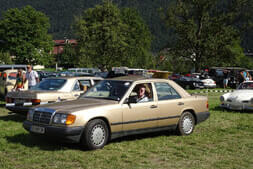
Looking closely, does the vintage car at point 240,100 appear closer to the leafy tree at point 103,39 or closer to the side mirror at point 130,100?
the side mirror at point 130,100

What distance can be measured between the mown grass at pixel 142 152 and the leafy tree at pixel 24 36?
154 feet

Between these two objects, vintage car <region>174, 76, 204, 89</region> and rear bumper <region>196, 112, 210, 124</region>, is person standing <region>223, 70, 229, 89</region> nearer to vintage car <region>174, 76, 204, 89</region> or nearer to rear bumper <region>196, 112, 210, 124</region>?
vintage car <region>174, 76, 204, 89</region>

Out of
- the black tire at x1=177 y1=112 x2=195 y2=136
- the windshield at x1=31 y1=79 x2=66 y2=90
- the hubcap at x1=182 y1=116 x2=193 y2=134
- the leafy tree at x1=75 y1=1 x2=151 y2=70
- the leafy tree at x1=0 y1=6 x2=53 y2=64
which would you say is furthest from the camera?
the leafy tree at x1=0 y1=6 x2=53 y2=64

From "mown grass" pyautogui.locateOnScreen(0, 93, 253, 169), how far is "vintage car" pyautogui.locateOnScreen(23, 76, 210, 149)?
32 centimetres

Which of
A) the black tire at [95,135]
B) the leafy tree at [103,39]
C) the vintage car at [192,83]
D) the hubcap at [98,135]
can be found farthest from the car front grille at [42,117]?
the leafy tree at [103,39]

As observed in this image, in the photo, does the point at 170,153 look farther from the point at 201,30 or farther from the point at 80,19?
the point at 80,19

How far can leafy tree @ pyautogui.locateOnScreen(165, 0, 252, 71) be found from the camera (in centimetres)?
4128

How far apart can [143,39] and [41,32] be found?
65.5 feet

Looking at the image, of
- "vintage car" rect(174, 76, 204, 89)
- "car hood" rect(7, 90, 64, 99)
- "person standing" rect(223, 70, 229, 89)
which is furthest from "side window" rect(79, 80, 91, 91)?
"person standing" rect(223, 70, 229, 89)

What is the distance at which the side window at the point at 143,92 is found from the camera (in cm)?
794

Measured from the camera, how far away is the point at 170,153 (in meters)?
6.91

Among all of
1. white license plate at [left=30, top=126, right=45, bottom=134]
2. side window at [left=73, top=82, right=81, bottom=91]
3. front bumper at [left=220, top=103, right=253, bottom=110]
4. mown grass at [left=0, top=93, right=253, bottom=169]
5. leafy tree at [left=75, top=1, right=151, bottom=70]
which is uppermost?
leafy tree at [left=75, top=1, right=151, bottom=70]

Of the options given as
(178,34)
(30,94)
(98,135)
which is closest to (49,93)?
(30,94)

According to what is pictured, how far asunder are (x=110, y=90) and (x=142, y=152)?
1.71m
